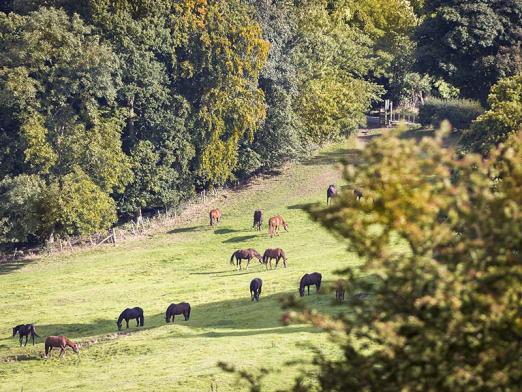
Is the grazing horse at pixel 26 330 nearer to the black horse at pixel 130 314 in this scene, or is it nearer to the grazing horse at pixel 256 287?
the black horse at pixel 130 314

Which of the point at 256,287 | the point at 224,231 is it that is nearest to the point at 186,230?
the point at 224,231

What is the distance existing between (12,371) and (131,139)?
1390 inches

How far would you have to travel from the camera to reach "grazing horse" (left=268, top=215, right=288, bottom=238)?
223ft

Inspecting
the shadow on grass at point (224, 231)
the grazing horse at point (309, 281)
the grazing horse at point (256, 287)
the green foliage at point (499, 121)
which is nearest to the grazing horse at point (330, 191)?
the shadow on grass at point (224, 231)

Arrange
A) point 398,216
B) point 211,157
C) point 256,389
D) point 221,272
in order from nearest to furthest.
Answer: point 398,216, point 256,389, point 221,272, point 211,157

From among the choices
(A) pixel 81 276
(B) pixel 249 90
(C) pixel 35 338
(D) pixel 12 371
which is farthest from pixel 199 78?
(D) pixel 12 371

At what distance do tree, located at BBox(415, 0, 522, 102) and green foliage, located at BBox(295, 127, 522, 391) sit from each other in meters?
66.0

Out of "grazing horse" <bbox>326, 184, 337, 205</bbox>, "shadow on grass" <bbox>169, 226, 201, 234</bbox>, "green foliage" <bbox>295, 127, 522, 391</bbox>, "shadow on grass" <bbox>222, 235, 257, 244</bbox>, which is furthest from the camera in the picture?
"shadow on grass" <bbox>169, 226, 201, 234</bbox>

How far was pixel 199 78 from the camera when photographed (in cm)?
8000

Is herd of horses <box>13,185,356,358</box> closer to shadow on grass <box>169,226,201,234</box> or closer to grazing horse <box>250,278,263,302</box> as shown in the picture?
grazing horse <box>250,278,263,302</box>

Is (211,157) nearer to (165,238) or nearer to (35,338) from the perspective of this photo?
(165,238)

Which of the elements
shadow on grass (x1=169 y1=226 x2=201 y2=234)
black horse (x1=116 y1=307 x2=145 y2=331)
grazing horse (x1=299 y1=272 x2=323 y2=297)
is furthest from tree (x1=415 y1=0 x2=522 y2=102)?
black horse (x1=116 y1=307 x2=145 y2=331)

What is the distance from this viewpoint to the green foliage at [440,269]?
49.3ft

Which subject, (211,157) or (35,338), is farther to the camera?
(211,157)
